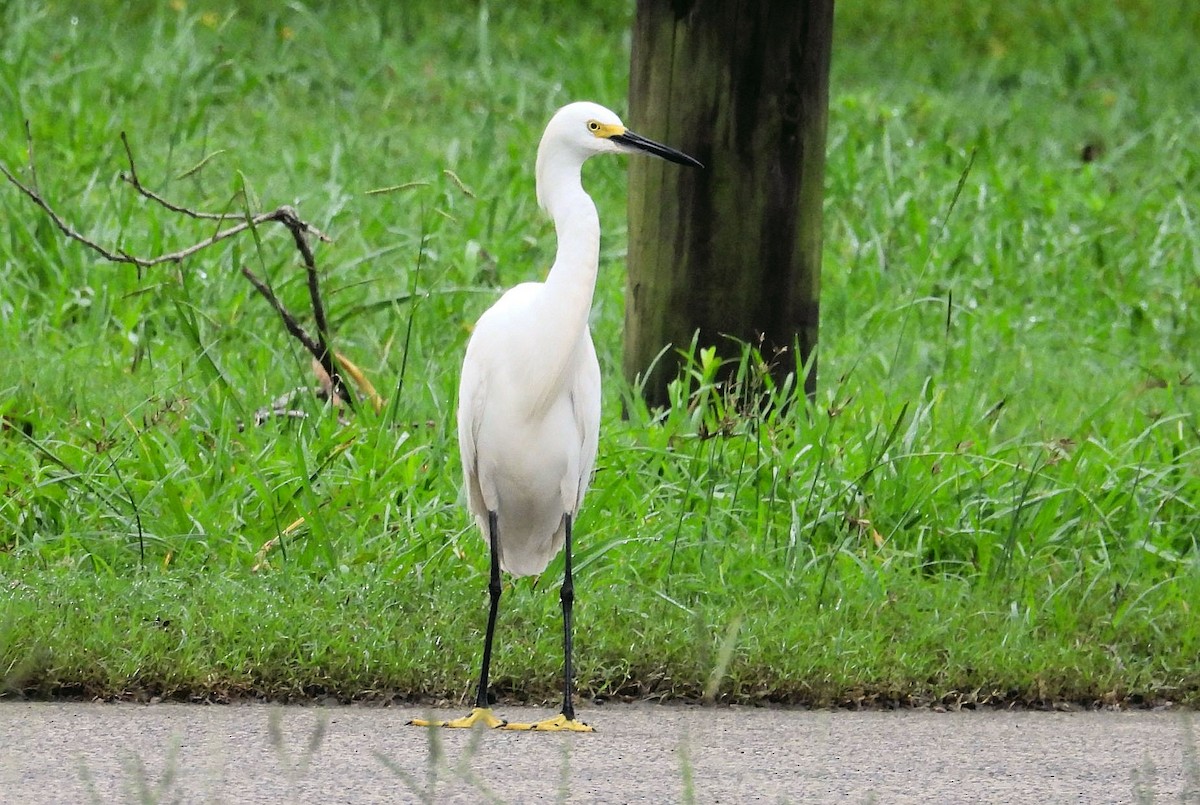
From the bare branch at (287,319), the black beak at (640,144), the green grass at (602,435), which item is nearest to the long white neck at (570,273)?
the black beak at (640,144)

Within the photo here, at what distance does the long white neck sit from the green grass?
655 mm

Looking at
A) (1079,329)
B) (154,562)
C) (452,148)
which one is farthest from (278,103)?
(154,562)

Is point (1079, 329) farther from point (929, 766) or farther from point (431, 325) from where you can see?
point (929, 766)

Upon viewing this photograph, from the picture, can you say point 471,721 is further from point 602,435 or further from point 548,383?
point 602,435

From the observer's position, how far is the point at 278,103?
8.66 m

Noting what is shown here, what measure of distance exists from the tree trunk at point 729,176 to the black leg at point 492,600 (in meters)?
1.19

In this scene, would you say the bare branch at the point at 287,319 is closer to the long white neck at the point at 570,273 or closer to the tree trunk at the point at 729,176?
the tree trunk at the point at 729,176

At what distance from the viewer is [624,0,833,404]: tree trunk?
472 cm

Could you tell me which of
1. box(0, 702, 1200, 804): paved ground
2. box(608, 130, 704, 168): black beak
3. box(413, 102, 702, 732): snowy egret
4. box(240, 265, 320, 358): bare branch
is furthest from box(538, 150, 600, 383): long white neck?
box(240, 265, 320, 358): bare branch

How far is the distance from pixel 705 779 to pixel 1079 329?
3929 mm

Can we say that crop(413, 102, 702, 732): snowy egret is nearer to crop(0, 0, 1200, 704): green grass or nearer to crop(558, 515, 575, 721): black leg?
crop(558, 515, 575, 721): black leg

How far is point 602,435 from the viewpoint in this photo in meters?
4.80

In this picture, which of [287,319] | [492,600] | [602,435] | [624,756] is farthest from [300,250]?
[624,756]

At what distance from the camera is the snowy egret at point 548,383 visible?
12.0 feet
